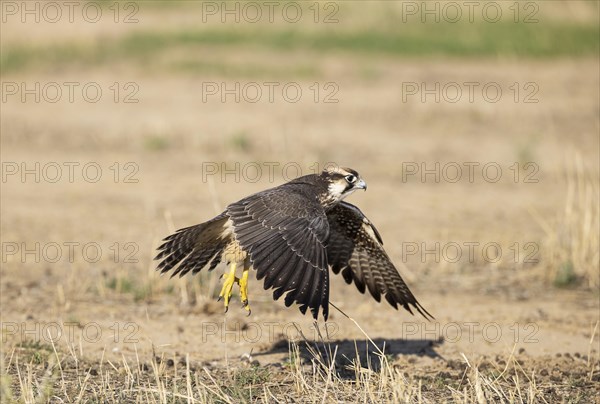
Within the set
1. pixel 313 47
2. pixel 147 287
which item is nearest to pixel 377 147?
pixel 313 47

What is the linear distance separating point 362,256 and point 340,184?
0.67m

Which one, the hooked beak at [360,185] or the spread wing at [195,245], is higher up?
the hooked beak at [360,185]

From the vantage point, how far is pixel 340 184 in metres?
7.43

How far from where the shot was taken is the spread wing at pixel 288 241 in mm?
6258

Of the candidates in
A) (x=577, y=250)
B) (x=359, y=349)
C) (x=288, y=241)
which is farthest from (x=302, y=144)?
(x=288, y=241)

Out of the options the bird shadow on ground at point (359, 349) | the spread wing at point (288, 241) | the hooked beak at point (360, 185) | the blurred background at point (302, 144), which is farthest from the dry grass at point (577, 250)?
the spread wing at point (288, 241)

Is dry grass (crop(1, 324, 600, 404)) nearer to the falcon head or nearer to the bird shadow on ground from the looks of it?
the bird shadow on ground

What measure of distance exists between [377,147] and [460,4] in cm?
892

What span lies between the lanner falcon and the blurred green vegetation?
1188cm

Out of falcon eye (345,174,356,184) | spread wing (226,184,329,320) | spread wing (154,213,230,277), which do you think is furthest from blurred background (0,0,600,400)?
falcon eye (345,174,356,184)

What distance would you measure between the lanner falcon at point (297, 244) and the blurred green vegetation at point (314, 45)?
11.9 metres

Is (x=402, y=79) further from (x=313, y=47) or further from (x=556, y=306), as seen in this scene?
(x=556, y=306)

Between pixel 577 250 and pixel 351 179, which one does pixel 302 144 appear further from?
pixel 351 179

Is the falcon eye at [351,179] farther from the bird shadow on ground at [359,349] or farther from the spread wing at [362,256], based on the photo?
the bird shadow on ground at [359,349]
